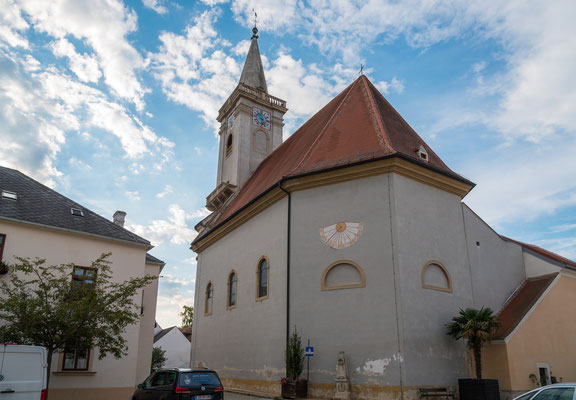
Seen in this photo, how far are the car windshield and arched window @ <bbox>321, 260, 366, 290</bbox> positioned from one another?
5.91m

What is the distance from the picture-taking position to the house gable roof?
55.6 feet

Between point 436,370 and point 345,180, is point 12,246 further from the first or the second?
point 436,370

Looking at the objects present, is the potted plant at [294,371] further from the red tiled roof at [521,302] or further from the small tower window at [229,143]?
the small tower window at [229,143]

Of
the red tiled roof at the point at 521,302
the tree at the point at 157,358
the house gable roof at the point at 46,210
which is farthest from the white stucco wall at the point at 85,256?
the tree at the point at 157,358

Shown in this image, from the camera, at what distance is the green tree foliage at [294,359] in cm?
1498

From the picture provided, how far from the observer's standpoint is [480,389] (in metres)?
13.6

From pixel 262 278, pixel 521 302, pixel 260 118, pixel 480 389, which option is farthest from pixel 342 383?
pixel 260 118

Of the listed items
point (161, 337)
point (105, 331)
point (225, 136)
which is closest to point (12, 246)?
point (105, 331)

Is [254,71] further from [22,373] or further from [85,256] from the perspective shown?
[22,373]

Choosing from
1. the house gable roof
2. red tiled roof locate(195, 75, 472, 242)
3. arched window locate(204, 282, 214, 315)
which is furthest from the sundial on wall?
arched window locate(204, 282, 214, 315)

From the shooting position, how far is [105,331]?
13.9 metres

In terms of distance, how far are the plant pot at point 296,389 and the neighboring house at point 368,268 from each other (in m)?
0.37

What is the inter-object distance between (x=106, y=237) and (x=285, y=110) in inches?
671

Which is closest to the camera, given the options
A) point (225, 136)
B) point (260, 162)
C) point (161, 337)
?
point (260, 162)
